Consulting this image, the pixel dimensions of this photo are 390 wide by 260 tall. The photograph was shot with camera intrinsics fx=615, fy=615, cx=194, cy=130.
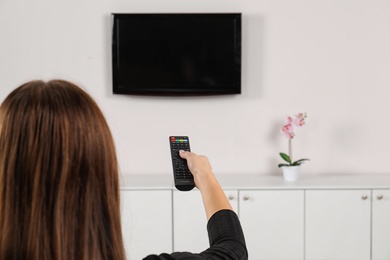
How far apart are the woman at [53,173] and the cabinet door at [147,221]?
252 centimetres

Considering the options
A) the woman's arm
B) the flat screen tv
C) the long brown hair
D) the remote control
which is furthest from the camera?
the flat screen tv

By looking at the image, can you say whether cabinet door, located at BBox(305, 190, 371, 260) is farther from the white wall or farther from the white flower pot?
the white wall

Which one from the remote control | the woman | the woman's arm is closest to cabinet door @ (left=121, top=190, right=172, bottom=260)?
the remote control

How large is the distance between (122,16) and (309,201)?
62.1 inches

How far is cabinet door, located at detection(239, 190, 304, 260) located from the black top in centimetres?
222

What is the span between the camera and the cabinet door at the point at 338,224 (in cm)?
352

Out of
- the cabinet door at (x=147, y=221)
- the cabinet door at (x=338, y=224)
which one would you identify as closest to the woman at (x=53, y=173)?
the cabinet door at (x=147, y=221)

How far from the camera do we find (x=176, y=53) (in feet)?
12.5

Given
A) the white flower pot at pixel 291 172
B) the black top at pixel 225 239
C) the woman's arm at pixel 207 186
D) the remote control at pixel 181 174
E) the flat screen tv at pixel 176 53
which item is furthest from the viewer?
the flat screen tv at pixel 176 53

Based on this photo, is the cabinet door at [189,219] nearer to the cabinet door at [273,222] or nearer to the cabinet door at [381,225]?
the cabinet door at [273,222]

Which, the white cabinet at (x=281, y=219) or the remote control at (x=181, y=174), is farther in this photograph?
the white cabinet at (x=281, y=219)

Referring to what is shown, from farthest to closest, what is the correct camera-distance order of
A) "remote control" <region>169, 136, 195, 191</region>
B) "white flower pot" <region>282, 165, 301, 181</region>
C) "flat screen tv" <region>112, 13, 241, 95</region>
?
"flat screen tv" <region>112, 13, 241, 95</region>
"white flower pot" <region>282, 165, 301, 181</region>
"remote control" <region>169, 136, 195, 191</region>

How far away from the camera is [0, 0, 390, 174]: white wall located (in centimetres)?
386

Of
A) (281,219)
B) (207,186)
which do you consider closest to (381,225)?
(281,219)
